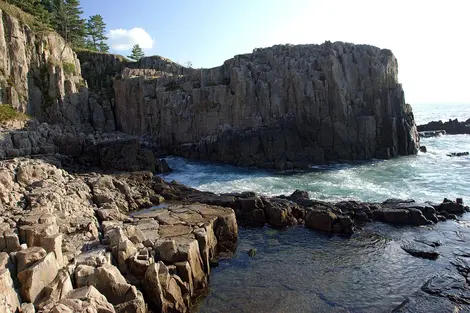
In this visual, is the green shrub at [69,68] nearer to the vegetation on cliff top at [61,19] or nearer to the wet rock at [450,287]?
the vegetation on cliff top at [61,19]

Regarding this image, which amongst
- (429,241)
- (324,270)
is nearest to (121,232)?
(324,270)

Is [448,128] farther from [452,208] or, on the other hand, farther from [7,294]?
[7,294]

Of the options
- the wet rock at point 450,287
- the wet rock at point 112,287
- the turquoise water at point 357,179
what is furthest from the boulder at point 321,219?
the wet rock at point 112,287

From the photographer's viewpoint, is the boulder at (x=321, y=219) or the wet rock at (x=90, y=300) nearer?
the wet rock at (x=90, y=300)

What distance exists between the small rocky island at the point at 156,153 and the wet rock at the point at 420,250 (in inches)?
49.9

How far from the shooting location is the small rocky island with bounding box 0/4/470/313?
448 inches

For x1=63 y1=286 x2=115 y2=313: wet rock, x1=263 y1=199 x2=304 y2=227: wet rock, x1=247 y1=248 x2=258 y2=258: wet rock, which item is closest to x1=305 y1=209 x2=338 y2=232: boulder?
x1=263 y1=199 x2=304 y2=227: wet rock

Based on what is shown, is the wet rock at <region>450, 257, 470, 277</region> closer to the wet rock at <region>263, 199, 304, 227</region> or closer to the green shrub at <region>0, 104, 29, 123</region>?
the wet rock at <region>263, 199, 304, 227</region>

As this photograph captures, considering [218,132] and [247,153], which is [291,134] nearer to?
[247,153]

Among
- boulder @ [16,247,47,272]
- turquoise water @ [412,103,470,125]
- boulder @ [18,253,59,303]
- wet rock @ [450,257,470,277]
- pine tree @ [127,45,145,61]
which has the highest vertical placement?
pine tree @ [127,45,145,61]

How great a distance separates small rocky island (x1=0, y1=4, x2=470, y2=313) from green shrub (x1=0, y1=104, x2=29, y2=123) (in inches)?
24.4

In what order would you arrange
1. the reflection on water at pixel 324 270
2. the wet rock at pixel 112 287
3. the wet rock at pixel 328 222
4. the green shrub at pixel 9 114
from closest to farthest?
1. the wet rock at pixel 112 287
2. the reflection on water at pixel 324 270
3. the wet rock at pixel 328 222
4. the green shrub at pixel 9 114

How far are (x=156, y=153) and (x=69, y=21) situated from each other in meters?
35.4

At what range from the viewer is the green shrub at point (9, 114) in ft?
125
